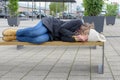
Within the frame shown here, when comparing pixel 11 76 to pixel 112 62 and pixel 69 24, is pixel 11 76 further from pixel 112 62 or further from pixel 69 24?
pixel 112 62

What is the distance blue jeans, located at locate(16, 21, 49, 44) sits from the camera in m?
6.60

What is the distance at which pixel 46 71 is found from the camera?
6.87 m

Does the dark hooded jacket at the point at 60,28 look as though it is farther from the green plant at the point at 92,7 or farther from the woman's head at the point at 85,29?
the green plant at the point at 92,7

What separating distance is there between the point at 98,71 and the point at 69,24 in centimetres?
106

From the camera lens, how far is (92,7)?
15.7 metres

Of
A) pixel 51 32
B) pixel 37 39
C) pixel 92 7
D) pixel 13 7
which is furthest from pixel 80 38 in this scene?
pixel 13 7

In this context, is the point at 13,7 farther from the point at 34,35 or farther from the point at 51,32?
the point at 34,35

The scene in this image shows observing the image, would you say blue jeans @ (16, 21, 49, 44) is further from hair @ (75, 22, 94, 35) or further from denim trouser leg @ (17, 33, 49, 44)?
hair @ (75, 22, 94, 35)

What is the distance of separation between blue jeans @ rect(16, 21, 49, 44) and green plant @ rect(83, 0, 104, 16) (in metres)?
9.07

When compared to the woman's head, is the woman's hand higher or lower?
lower

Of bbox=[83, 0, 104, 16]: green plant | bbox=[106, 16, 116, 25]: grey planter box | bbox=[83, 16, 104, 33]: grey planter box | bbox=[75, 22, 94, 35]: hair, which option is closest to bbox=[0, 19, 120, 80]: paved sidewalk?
bbox=[75, 22, 94, 35]: hair

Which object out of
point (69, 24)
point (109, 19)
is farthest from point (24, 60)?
point (109, 19)

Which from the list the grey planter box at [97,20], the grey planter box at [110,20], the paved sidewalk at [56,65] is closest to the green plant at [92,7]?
the grey planter box at [97,20]

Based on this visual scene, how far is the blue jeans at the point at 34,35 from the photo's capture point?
6602 millimetres
